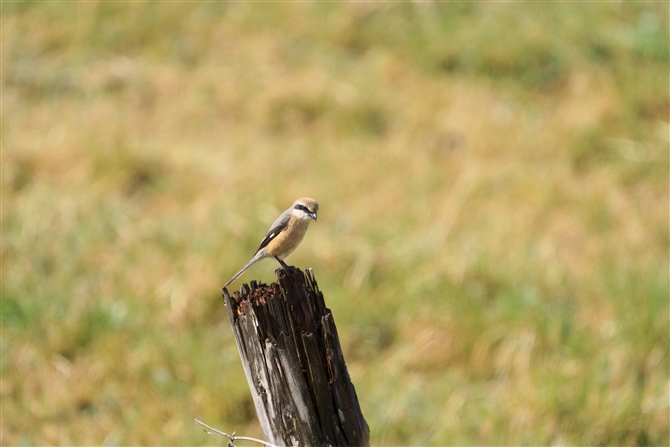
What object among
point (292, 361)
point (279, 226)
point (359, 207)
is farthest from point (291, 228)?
point (359, 207)

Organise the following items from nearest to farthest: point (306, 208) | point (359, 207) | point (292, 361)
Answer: point (292, 361) → point (306, 208) → point (359, 207)

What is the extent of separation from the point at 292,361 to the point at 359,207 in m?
5.23

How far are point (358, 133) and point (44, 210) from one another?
376cm

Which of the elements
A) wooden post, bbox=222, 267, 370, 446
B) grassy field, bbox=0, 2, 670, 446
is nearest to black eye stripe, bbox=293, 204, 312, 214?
wooden post, bbox=222, 267, 370, 446

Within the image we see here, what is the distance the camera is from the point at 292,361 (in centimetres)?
305

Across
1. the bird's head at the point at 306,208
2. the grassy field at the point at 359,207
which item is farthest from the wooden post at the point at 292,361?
the grassy field at the point at 359,207

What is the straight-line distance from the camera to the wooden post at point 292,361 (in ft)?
9.98

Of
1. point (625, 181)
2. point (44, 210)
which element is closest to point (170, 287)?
point (44, 210)

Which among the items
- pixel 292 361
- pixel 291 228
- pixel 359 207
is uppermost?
pixel 359 207

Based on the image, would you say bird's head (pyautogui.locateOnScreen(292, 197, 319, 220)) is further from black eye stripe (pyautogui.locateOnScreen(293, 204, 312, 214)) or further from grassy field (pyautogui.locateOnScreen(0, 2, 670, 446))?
grassy field (pyautogui.locateOnScreen(0, 2, 670, 446))

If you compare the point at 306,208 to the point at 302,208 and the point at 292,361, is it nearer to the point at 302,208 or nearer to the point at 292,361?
the point at 302,208

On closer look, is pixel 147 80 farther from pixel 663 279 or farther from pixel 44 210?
pixel 663 279

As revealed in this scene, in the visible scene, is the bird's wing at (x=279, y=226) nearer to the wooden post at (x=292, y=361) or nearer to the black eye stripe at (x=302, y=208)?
the black eye stripe at (x=302, y=208)

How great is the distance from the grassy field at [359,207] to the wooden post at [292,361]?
8.66 ft
